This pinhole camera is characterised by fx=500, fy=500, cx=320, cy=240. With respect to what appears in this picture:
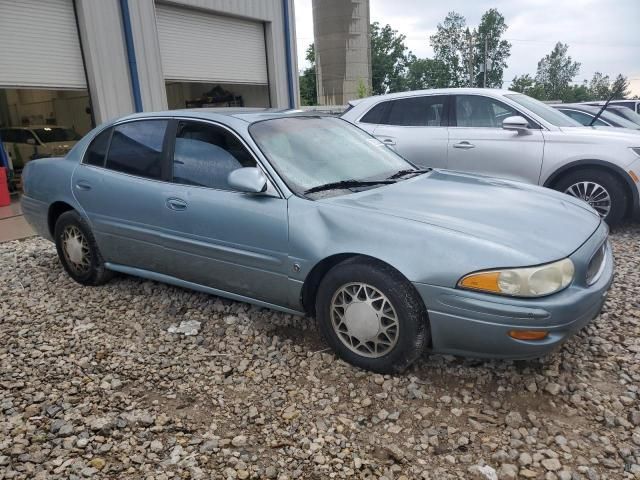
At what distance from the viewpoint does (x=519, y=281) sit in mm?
2398

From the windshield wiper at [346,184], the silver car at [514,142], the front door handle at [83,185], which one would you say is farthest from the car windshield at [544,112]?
the front door handle at [83,185]

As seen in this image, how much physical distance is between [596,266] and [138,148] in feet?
10.7

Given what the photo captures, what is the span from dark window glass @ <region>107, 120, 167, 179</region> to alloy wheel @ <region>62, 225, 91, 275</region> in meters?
0.72

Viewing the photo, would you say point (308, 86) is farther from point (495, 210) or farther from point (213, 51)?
point (495, 210)

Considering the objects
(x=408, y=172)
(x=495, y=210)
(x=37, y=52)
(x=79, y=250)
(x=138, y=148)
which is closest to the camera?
(x=495, y=210)

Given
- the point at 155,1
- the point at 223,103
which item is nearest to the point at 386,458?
the point at 155,1

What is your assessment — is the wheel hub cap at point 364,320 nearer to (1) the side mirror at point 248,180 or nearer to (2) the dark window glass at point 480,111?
(1) the side mirror at point 248,180

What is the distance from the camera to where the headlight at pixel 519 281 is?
7.88ft

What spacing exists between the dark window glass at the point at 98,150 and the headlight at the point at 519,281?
3119mm

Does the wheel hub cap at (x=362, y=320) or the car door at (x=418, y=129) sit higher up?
the car door at (x=418, y=129)

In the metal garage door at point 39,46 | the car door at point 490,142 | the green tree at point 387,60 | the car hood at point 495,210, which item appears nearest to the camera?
the car hood at point 495,210

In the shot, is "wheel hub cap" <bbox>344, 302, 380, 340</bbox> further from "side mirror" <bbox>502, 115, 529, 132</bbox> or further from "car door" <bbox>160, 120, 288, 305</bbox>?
"side mirror" <bbox>502, 115, 529, 132</bbox>

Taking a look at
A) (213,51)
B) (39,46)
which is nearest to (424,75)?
(213,51)

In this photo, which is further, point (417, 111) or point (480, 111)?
point (417, 111)
